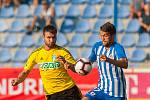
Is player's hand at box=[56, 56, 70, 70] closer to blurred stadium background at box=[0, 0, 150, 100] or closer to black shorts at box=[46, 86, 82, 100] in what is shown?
black shorts at box=[46, 86, 82, 100]

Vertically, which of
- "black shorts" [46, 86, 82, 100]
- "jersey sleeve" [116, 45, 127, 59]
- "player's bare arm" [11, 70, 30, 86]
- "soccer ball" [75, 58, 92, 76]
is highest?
"jersey sleeve" [116, 45, 127, 59]

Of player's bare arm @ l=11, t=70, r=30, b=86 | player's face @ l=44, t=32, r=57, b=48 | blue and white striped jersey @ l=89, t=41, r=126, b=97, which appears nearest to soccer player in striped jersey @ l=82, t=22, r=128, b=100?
blue and white striped jersey @ l=89, t=41, r=126, b=97

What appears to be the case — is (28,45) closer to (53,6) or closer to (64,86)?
(53,6)

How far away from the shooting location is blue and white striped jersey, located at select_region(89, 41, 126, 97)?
A: 6.77 meters

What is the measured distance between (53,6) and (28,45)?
49.9 inches

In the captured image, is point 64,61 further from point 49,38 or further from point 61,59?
point 49,38

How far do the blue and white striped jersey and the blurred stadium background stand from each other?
5.19 metres

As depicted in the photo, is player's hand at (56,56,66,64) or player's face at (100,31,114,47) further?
player's hand at (56,56,66,64)

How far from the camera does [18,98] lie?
10.6 m

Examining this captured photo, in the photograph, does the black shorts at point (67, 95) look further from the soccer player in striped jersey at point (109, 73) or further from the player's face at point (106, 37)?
the player's face at point (106, 37)

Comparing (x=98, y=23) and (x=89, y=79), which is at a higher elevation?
(x=98, y=23)

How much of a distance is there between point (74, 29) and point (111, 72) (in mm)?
6831

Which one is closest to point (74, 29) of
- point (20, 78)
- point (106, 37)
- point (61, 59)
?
point (20, 78)

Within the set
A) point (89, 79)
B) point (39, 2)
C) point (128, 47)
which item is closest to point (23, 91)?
point (89, 79)
